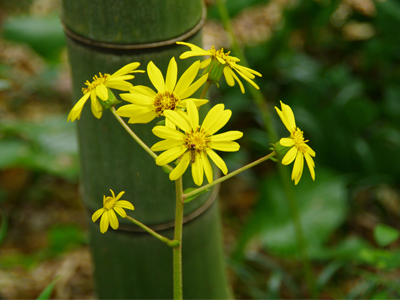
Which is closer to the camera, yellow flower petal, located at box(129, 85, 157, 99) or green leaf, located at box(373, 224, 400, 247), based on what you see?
yellow flower petal, located at box(129, 85, 157, 99)

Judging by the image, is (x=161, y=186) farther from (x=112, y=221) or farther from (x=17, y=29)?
(x=17, y=29)

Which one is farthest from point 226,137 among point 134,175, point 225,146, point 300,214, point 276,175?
point 276,175

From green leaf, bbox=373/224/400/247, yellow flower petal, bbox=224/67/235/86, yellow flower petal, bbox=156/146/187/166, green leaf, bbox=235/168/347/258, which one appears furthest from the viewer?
green leaf, bbox=235/168/347/258

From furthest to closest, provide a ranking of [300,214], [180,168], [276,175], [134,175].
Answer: [276,175] → [300,214] → [134,175] → [180,168]

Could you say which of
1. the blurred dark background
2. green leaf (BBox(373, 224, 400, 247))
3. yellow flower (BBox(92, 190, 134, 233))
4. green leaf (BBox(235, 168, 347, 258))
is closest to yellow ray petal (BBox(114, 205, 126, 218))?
yellow flower (BBox(92, 190, 134, 233))

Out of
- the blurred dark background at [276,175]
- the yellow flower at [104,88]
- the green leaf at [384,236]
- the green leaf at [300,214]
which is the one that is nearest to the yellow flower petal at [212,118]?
the yellow flower at [104,88]

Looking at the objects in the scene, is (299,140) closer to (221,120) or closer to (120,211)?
(221,120)

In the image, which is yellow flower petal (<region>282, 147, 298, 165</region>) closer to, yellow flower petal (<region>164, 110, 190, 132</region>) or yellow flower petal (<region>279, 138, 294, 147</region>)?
yellow flower petal (<region>279, 138, 294, 147</region>)

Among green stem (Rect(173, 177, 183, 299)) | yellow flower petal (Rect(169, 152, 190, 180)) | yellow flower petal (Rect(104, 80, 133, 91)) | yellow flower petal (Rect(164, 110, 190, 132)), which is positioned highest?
yellow flower petal (Rect(104, 80, 133, 91))
